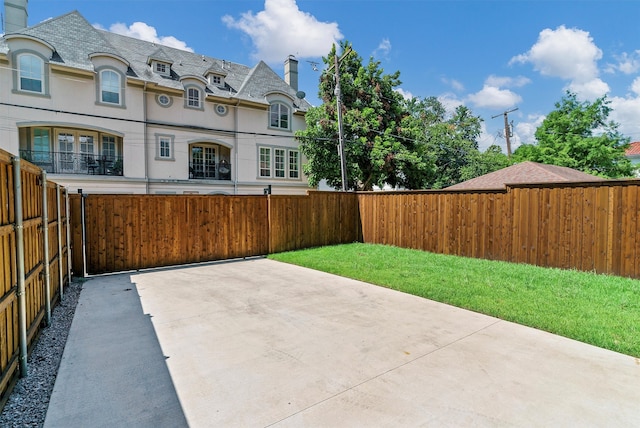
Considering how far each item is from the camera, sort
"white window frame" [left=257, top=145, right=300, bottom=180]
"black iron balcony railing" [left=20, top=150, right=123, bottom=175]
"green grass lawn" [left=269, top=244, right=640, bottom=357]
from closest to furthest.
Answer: "green grass lawn" [left=269, top=244, right=640, bottom=357]
"black iron balcony railing" [left=20, top=150, right=123, bottom=175]
"white window frame" [left=257, top=145, right=300, bottom=180]

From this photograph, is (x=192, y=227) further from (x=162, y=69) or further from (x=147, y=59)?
(x=147, y=59)

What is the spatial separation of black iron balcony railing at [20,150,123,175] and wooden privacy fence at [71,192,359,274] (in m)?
9.56

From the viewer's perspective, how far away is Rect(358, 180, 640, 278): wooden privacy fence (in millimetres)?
6398

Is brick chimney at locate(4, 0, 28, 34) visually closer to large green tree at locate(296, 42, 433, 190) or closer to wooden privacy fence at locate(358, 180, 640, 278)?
large green tree at locate(296, 42, 433, 190)

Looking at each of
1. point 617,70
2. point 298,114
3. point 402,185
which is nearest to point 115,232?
point 298,114

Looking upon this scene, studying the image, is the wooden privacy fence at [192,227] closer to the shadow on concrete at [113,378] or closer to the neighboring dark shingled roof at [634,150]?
the shadow on concrete at [113,378]

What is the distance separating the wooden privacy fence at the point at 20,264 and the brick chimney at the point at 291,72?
771 inches

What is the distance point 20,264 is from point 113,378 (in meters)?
1.25

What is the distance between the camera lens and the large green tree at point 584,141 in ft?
66.4

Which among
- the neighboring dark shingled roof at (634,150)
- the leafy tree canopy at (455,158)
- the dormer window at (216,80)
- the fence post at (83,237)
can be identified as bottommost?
the fence post at (83,237)

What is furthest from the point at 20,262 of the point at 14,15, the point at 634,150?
the point at 634,150

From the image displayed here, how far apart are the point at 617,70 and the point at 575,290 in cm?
1819

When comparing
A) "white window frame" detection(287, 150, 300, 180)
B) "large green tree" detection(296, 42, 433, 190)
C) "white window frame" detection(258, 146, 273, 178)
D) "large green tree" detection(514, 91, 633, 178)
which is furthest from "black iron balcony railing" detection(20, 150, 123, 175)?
"large green tree" detection(514, 91, 633, 178)

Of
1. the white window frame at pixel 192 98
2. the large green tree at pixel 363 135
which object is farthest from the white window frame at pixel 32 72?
the large green tree at pixel 363 135
